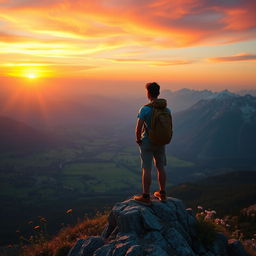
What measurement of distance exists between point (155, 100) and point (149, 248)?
181 inches

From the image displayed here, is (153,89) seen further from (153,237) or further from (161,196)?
(153,237)

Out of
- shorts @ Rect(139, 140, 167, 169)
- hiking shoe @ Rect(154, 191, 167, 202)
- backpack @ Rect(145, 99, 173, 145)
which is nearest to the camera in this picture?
backpack @ Rect(145, 99, 173, 145)

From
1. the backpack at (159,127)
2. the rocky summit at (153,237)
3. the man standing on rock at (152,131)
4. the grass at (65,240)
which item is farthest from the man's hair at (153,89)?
the grass at (65,240)

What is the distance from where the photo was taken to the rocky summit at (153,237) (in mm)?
8438

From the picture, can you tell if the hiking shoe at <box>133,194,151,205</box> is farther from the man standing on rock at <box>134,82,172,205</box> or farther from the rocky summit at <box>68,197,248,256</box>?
the rocky summit at <box>68,197,248,256</box>

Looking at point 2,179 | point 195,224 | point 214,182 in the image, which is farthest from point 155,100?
point 2,179

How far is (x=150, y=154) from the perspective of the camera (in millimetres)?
10180

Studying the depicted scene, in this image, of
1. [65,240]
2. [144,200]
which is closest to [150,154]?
[144,200]

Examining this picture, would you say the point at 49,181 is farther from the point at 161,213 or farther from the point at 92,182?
the point at 161,213

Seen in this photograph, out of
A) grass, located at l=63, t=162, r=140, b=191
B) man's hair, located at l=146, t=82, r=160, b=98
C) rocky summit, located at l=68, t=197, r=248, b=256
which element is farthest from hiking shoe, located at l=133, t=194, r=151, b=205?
grass, located at l=63, t=162, r=140, b=191

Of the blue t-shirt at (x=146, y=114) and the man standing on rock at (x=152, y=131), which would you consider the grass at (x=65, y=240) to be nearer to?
the man standing on rock at (x=152, y=131)

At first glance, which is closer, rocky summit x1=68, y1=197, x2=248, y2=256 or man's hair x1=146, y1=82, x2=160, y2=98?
rocky summit x1=68, y1=197, x2=248, y2=256

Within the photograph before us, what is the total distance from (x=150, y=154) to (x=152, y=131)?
1002mm

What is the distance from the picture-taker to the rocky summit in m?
8.44
